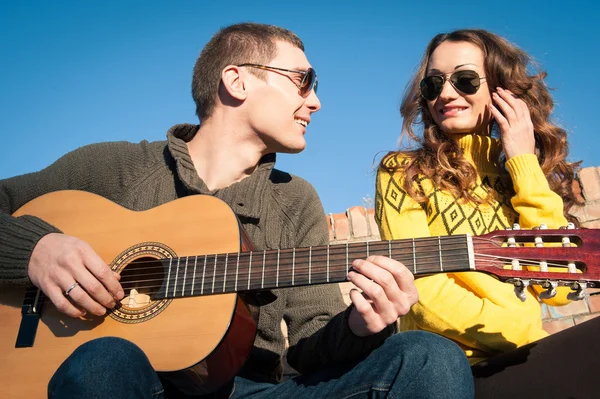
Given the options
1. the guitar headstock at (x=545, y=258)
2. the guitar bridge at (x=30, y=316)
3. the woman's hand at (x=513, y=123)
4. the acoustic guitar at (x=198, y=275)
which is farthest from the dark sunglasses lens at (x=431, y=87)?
the guitar bridge at (x=30, y=316)

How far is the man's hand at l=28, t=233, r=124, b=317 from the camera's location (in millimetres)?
1885

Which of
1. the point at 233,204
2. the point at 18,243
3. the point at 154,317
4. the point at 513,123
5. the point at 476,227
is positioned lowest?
the point at 154,317

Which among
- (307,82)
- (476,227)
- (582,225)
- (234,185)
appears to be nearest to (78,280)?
(234,185)

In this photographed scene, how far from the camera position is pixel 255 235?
2.39 metres

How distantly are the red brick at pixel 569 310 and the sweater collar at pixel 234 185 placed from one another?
2067 millimetres

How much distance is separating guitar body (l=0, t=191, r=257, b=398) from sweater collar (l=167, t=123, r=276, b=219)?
0.79 ft

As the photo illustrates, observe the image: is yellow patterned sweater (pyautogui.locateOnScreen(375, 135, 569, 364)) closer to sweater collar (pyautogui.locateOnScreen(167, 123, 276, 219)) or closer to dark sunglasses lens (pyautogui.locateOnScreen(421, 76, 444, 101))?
dark sunglasses lens (pyautogui.locateOnScreen(421, 76, 444, 101))

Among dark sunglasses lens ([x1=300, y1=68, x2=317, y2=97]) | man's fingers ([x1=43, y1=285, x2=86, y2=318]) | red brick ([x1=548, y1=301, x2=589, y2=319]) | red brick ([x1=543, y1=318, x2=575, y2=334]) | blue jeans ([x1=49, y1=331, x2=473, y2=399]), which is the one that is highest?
dark sunglasses lens ([x1=300, y1=68, x2=317, y2=97])

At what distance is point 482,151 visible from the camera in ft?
8.84

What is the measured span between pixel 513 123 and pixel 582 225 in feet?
4.48

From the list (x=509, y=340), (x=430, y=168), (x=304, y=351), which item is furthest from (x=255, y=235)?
(x=509, y=340)

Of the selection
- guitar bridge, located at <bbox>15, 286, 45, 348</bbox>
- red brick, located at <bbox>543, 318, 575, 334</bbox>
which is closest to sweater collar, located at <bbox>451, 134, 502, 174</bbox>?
red brick, located at <bbox>543, 318, 575, 334</bbox>

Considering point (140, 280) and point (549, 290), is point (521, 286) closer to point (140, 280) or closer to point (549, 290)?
point (549, 290)

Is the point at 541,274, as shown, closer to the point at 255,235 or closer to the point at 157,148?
the point at 255,235
